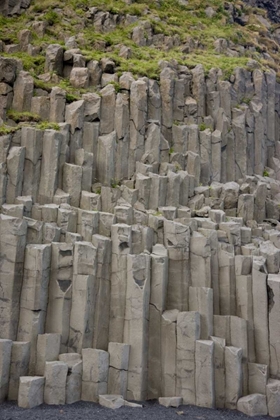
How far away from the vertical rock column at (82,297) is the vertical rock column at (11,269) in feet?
4.93

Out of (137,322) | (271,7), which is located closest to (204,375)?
(137,322)

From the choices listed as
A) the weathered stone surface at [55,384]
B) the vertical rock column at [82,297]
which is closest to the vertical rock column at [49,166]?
the vertical rock column at [82,297]

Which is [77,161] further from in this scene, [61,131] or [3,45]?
[3,45]

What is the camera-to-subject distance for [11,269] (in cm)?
1212

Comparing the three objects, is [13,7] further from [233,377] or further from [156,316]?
[233,377]

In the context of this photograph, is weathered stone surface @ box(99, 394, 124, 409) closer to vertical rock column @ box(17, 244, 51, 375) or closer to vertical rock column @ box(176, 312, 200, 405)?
vertical rock column @ box(176, 312, 200, 405)

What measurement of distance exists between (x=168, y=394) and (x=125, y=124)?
10928 millimetres

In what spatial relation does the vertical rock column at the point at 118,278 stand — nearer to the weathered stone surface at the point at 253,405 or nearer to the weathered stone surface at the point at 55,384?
the weathered stone surface at the point at 55,384

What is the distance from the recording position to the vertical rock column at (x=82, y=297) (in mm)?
12102

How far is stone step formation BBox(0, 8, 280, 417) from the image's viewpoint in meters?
11.7

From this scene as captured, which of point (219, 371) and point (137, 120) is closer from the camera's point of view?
point (219, 371)

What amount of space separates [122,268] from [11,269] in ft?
10.3

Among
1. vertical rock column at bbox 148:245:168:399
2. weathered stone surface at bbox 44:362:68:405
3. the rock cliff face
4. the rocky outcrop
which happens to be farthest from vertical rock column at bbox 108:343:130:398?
the rock cliff face

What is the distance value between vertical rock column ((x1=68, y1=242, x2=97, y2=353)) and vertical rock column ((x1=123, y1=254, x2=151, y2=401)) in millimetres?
1023
